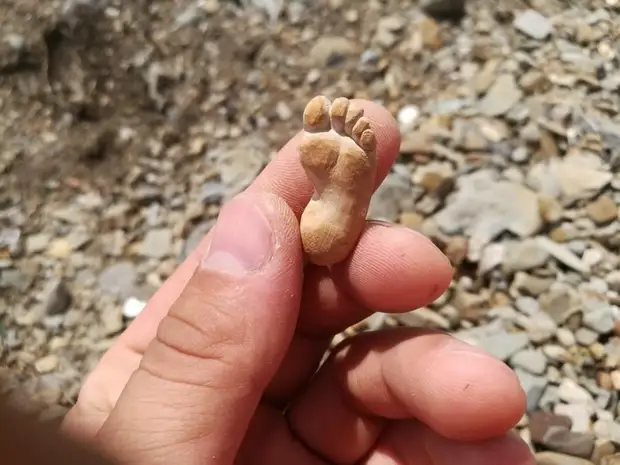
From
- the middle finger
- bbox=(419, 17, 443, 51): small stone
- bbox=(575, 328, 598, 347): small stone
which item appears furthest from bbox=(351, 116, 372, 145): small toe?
Answer: bbox=(419, 17, 443, 51): small stone

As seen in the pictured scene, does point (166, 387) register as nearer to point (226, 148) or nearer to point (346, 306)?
point (346, 306)

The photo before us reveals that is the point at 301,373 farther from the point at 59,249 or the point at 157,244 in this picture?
the point at 59,249

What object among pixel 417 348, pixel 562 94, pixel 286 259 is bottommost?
pixel 562 94

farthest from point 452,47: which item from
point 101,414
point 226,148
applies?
point 101,414

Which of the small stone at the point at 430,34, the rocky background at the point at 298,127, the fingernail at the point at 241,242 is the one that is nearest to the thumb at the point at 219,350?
the fingernail at the point at 241,242

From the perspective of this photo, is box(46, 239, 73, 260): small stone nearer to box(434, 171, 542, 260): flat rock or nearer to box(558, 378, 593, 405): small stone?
box(434, 171, 542, 260): flat rock

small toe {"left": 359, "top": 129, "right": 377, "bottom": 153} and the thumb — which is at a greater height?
small toe {"left": 359, "top": 129, "right": 377, "bottom": 153}

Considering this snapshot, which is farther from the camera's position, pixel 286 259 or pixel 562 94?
pixel 562 94

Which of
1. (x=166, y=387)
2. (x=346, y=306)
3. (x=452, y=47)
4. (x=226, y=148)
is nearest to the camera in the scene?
(x=166, y=387)
